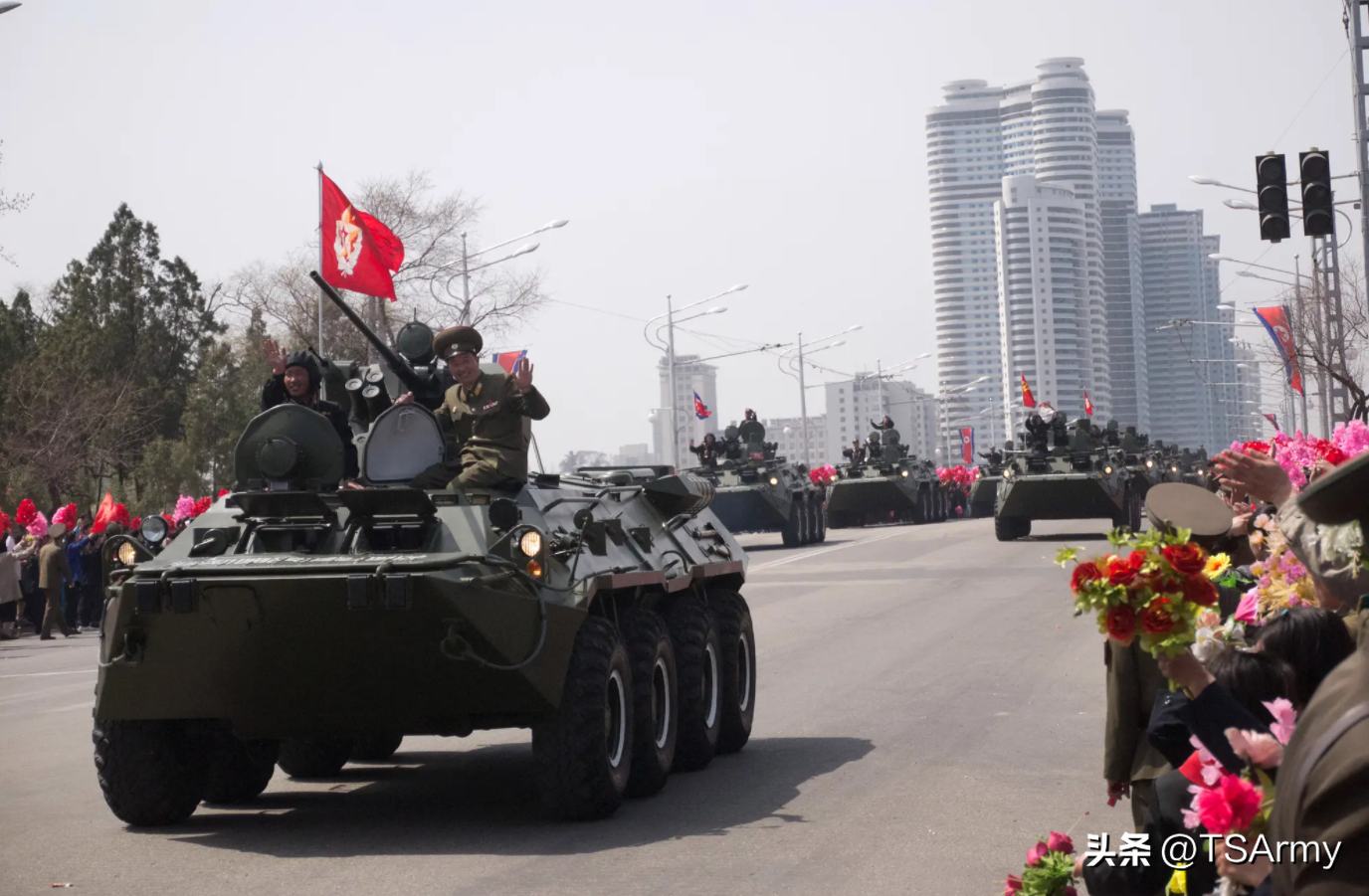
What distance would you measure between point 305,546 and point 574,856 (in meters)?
1.99

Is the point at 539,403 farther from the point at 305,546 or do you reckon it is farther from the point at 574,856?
the point at 574,856

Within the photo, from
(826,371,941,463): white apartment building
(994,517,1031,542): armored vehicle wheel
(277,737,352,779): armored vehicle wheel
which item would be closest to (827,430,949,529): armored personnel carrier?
(994,517,1031,542): armored vehicle wheel

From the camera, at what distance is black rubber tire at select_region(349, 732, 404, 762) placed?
11094 mm

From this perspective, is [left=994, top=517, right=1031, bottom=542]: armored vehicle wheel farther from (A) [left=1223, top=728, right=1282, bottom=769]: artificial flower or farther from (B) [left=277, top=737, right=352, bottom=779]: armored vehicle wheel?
(A) [left=1223, top=728, right=1282, bottom=769]: artificial flower

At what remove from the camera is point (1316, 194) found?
1995cm

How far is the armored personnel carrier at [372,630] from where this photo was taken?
807cm

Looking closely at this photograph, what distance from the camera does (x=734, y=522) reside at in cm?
3675

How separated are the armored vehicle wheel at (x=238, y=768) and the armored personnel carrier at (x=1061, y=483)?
81.1ft

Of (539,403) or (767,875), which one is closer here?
(767,875)

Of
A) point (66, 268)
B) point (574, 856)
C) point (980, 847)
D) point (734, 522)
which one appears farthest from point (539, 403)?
point (66, 268)

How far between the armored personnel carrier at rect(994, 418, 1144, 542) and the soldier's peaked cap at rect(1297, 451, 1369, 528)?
31039mm

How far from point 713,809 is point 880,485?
116 feet

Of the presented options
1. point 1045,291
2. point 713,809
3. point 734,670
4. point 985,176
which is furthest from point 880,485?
point 985,176

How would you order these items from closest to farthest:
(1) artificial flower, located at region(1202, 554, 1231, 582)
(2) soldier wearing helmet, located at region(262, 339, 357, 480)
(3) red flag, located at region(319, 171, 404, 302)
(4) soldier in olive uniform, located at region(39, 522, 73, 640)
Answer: (1) artificial flower, located at region(1202, 554, 1231, 582)
(2) soldier wearing helmet, located at region(262, 339, 357, 480)
(4) soldier in olive uniform, located at region(39, 522, 73, 640)
(3) red flag, located at region(319, 171, 404, 302)
